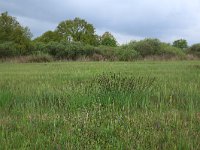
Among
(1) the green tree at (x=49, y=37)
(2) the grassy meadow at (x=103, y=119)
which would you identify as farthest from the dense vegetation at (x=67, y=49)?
(2) the grassy meadow at (x=103, y=119)

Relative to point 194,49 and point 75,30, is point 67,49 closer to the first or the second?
point 194,49

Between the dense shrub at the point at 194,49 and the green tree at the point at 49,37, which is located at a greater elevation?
the green tree at the point at 49,37

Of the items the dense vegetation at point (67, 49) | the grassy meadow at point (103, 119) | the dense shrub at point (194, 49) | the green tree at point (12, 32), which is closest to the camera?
the grassy meadow at point (103, 119)

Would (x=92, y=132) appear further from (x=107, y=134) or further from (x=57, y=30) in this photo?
(x=57, y=30)

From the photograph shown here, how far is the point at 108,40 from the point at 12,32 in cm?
3121

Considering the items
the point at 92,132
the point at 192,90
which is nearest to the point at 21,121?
the point at 92,132

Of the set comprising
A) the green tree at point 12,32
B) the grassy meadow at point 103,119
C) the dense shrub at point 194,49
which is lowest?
the grassy meadow at point 103,119

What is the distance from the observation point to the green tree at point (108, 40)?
229 ft

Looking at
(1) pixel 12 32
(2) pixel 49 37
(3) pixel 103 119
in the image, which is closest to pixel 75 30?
(2) pixel 49 37

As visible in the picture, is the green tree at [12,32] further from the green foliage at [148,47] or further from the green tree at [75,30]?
the green tree at [75,30]

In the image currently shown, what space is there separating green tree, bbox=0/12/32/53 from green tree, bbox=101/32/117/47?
95.7 ft

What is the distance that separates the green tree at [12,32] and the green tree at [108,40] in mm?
29157

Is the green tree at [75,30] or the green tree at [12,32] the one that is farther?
the green tree at [75,30]

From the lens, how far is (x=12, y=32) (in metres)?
41.7
